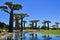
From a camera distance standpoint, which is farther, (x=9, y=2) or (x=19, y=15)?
(x=19, y=15)

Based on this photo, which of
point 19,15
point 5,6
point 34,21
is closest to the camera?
point 5,6

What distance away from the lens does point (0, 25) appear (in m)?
49.8

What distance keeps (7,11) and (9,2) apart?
2220mm

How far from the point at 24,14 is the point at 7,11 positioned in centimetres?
1896

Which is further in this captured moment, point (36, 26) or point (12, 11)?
point (36, 26)

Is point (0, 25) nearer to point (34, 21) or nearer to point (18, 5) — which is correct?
point (18, 5)

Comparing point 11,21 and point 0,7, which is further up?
point 0,7

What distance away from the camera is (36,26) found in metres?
105

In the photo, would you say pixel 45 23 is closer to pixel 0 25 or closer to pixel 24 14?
pixel 24 14

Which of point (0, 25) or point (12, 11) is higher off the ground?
point (12, 11)

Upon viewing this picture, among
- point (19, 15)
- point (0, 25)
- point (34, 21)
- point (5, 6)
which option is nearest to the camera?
point (5, 6)

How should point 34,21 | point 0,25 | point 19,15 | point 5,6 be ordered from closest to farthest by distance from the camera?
1. point 5,6
2. point 0,25
3. point 19,15
4. point 34,21

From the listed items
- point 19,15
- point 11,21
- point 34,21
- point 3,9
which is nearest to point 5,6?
point 3,9

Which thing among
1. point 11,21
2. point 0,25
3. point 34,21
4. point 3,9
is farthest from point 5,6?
point 34,21
